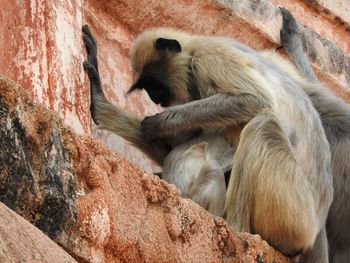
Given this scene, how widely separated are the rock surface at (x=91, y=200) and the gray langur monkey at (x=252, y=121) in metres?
0.78

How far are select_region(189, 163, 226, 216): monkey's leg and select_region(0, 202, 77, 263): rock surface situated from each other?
258 centimetres

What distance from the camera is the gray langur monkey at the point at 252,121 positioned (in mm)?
5820

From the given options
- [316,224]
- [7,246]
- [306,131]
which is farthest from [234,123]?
[7,246]

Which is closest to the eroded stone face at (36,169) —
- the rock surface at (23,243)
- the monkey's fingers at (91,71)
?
the rock surface at (23,243)

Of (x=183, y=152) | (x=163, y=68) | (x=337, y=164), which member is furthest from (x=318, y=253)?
(x=163, y=68)

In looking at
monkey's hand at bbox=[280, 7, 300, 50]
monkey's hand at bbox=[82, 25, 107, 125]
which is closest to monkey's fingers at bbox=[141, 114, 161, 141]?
monkey's hand at bbox=[82, 25, 107, 125]

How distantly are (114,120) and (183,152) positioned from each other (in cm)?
60

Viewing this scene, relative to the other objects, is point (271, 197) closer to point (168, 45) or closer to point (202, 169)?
point (202, 169)

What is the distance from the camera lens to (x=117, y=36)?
26.9 ft

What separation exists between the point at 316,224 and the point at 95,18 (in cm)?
268

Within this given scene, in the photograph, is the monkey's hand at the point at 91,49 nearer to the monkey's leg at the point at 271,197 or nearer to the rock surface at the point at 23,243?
the monkey's leg at the point at 271,197

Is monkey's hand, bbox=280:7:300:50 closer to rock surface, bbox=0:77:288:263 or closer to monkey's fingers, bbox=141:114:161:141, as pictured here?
monkey's fingers, bbox=141:114:161:141

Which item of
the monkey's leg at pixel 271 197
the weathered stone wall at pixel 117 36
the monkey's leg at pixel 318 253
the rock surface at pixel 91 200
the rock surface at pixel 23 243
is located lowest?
the weathered stone wall at pixel 117 36

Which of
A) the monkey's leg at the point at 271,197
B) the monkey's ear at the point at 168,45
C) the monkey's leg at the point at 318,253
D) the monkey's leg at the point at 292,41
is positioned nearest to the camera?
the monkey's leg at the point at 271,197
